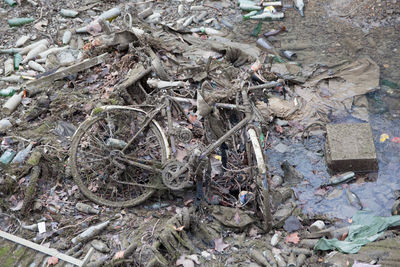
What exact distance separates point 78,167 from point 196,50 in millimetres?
4251

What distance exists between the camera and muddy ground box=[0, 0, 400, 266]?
5.50m

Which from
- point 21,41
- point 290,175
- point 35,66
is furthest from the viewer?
point 21,41

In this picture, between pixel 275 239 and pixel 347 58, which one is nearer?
pixel 275 239

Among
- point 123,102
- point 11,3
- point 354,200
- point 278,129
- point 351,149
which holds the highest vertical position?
point 11,3

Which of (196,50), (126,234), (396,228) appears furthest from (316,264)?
(196,50)

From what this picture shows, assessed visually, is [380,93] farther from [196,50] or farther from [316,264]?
[316,264]

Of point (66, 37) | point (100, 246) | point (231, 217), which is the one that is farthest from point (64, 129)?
point (231, 217)

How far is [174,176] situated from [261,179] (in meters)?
1.21

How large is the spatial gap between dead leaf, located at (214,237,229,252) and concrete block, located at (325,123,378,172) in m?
2.47

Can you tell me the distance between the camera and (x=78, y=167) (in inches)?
241

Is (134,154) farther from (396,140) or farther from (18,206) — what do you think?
(396,140)

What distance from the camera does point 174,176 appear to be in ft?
18.3

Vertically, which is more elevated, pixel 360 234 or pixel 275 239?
pixel 360 234

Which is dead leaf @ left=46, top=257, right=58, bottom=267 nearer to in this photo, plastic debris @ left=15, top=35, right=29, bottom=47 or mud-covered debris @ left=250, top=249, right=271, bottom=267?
mud-covered debris @ left=250, top=249, right=271, bottom=267
